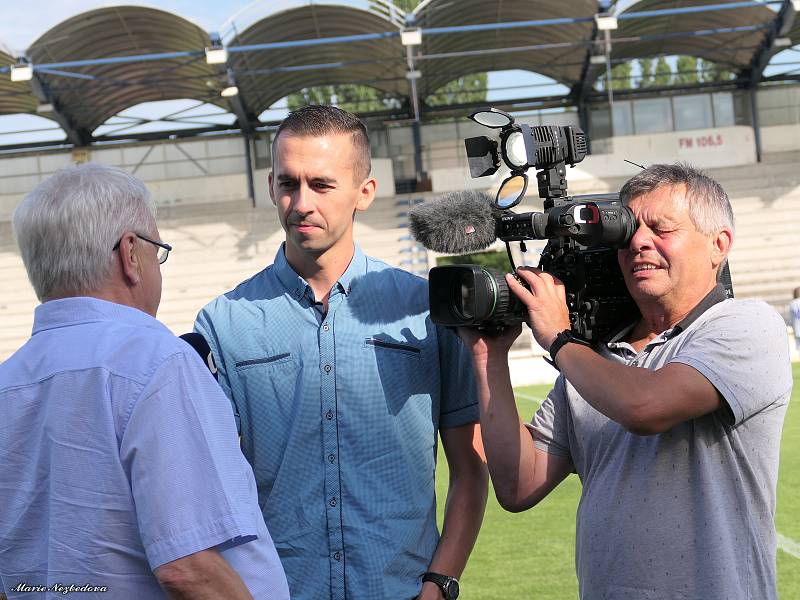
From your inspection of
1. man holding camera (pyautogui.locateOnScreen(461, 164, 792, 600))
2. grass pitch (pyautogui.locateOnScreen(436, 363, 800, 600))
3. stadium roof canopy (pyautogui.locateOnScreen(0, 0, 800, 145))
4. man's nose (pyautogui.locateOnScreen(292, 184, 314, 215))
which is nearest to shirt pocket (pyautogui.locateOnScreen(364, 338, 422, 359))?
man holding camera (pyautogui.locateOnScreen(461, 164, 792, 600))

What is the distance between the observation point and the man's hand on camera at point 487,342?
2670mm

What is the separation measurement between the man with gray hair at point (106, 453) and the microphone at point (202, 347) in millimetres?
640

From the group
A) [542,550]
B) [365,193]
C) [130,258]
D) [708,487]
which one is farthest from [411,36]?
[130,258]

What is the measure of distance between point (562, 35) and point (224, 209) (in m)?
11.6

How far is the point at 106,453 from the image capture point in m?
1.83

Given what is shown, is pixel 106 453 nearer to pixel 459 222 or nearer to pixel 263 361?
pixel 263 361

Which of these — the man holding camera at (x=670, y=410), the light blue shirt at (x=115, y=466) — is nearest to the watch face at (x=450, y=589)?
the man holding camera at (x=670, y=410)

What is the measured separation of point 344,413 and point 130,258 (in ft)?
2.75

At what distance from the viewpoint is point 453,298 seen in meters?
2.57

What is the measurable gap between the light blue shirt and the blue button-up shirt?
0.65 metres

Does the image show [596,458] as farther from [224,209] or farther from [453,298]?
[224,209]

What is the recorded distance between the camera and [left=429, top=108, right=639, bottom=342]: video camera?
2508 mm

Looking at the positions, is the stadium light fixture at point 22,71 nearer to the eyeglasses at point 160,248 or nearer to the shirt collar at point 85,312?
the eyeglasses at point 160,248

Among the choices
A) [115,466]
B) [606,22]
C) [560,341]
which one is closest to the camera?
[115,466]
